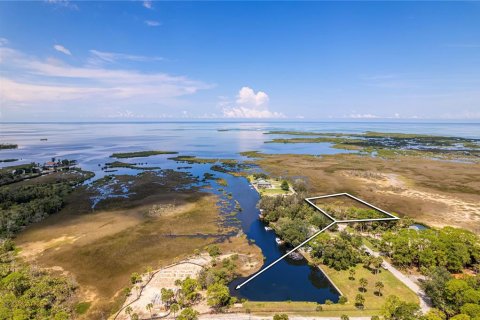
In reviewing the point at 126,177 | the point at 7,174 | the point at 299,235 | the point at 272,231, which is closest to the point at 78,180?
the point at 126,177

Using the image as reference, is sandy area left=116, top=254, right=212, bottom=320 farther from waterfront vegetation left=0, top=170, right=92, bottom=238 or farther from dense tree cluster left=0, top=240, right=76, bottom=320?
waterfront vegetation left=0, top=170, right=92, bottom=238

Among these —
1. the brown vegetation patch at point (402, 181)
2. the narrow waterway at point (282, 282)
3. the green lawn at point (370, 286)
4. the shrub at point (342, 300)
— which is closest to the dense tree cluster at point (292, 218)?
the narrow waterway at point (282, 282)

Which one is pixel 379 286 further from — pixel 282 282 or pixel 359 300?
pixel 282 282

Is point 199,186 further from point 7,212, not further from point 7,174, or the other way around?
point 7,174

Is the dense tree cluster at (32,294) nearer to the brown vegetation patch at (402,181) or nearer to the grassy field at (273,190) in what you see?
the grassy field at (273,190)

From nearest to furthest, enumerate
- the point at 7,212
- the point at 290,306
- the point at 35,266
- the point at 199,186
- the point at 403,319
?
1. the point at 403,319
2. the point at 290,306
3. the point at 35,266
4. the point at 7,212
5. the point at 199,186

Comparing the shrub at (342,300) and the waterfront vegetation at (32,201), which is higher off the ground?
the waterfront vegetation at (32,201)

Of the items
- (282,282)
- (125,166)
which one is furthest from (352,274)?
(125,166)
